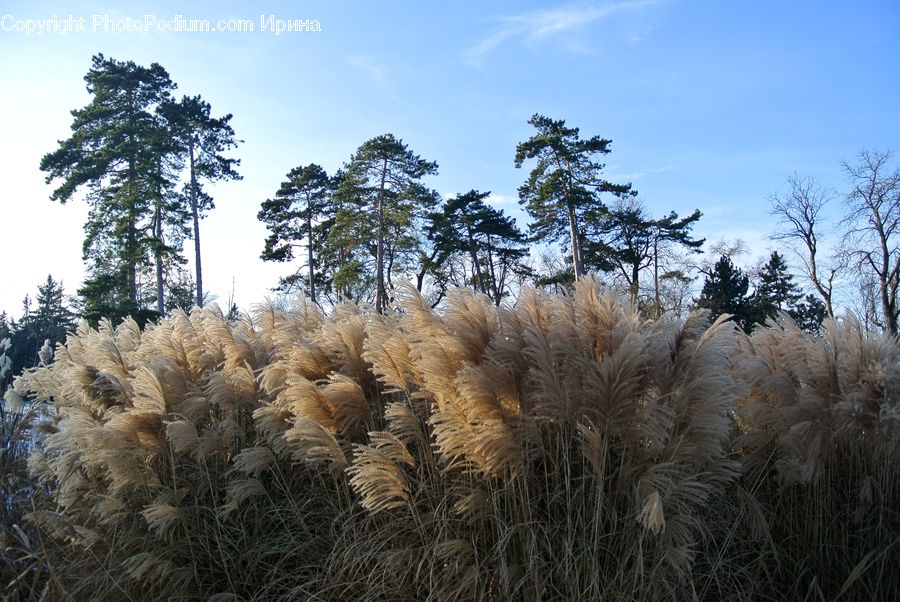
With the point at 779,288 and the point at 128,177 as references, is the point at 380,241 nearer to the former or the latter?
the point at 128,177

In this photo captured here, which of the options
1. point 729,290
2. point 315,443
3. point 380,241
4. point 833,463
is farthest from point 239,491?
point 729,290

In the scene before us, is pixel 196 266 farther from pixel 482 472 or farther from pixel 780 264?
pixel 780 264

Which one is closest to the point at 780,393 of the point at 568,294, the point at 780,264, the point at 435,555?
the point at 568,294

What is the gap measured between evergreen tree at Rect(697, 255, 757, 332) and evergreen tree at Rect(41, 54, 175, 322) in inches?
1200

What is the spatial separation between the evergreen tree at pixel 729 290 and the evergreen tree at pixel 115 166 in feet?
100.0

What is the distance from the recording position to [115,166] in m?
31.0

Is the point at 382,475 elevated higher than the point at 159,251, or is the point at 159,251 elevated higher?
the point at 159,251

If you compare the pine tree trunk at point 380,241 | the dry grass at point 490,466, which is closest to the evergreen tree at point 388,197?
the pine tree trunk at point 380,241

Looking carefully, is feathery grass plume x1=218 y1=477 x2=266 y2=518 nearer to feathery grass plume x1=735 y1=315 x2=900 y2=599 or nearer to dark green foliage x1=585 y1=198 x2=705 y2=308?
feathery grass plume x1=735 y1=315 x2=900 y2=599

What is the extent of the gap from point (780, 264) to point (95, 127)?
42.3 metres

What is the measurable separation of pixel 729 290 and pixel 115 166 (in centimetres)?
3499

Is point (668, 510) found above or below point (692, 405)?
below

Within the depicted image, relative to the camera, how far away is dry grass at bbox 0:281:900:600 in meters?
3.02

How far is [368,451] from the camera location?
10.6ft
